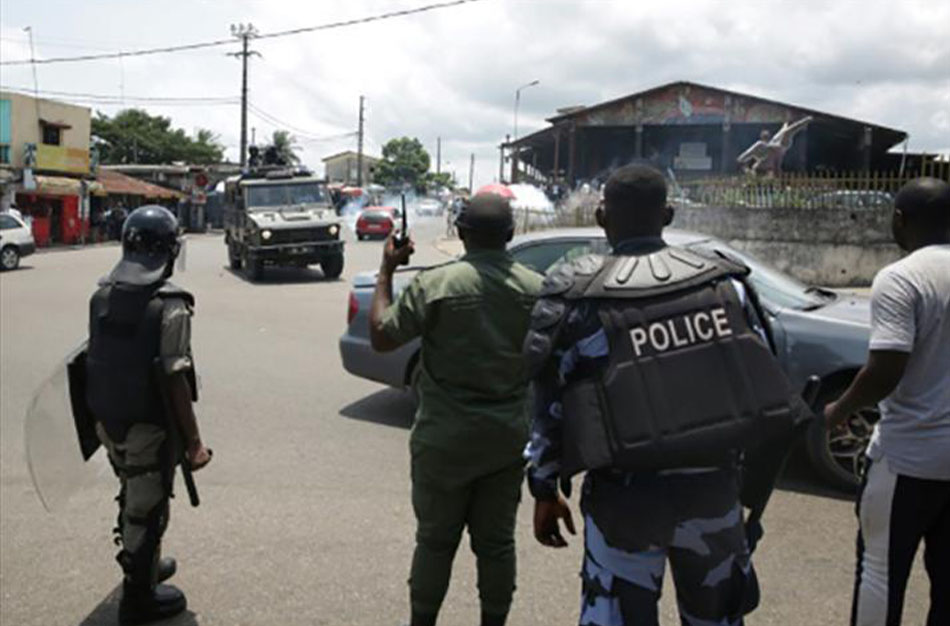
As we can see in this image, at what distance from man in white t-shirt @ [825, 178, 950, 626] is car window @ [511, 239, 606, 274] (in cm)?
305

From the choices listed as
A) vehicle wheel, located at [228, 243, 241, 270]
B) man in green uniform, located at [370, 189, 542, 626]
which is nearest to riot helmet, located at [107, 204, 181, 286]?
man in green uniform, located at [370, 189, 542, 626]

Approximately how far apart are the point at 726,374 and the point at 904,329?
28.0 inches

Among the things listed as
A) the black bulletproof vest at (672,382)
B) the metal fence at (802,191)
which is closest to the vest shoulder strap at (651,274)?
the black bulletproof vest at (672,382)

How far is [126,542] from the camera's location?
311 centimetres

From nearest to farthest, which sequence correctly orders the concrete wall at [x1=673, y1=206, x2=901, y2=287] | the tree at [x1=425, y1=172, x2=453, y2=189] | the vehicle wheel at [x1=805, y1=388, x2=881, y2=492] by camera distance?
the vehicle wheel at [x1=805, y1=388, x2=881, y2=492]
the concrete wall at [x1=673, y1=206, x2=901, y2=287]
the tree at [x1=425, y1=172, x2=453, y2=189]

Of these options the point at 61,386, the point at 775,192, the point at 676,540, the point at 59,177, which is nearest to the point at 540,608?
the point at 676,540

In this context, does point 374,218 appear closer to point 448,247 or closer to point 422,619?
point 448,247

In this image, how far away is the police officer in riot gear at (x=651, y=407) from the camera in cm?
199

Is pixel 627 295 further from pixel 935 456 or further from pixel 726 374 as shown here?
pixel 935 456

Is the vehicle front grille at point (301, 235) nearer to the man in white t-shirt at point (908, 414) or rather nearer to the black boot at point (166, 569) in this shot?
the black boot at point (166, 569)

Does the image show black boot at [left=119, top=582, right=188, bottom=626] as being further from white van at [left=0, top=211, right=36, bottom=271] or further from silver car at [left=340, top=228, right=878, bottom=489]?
white van at [left=0, top=211, right=36, bottom=271]

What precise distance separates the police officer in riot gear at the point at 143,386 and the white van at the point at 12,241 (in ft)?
63.0

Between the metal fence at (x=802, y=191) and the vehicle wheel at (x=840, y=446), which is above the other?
the metal fence at (x=802, y=191)

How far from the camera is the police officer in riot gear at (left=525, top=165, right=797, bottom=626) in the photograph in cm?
199
